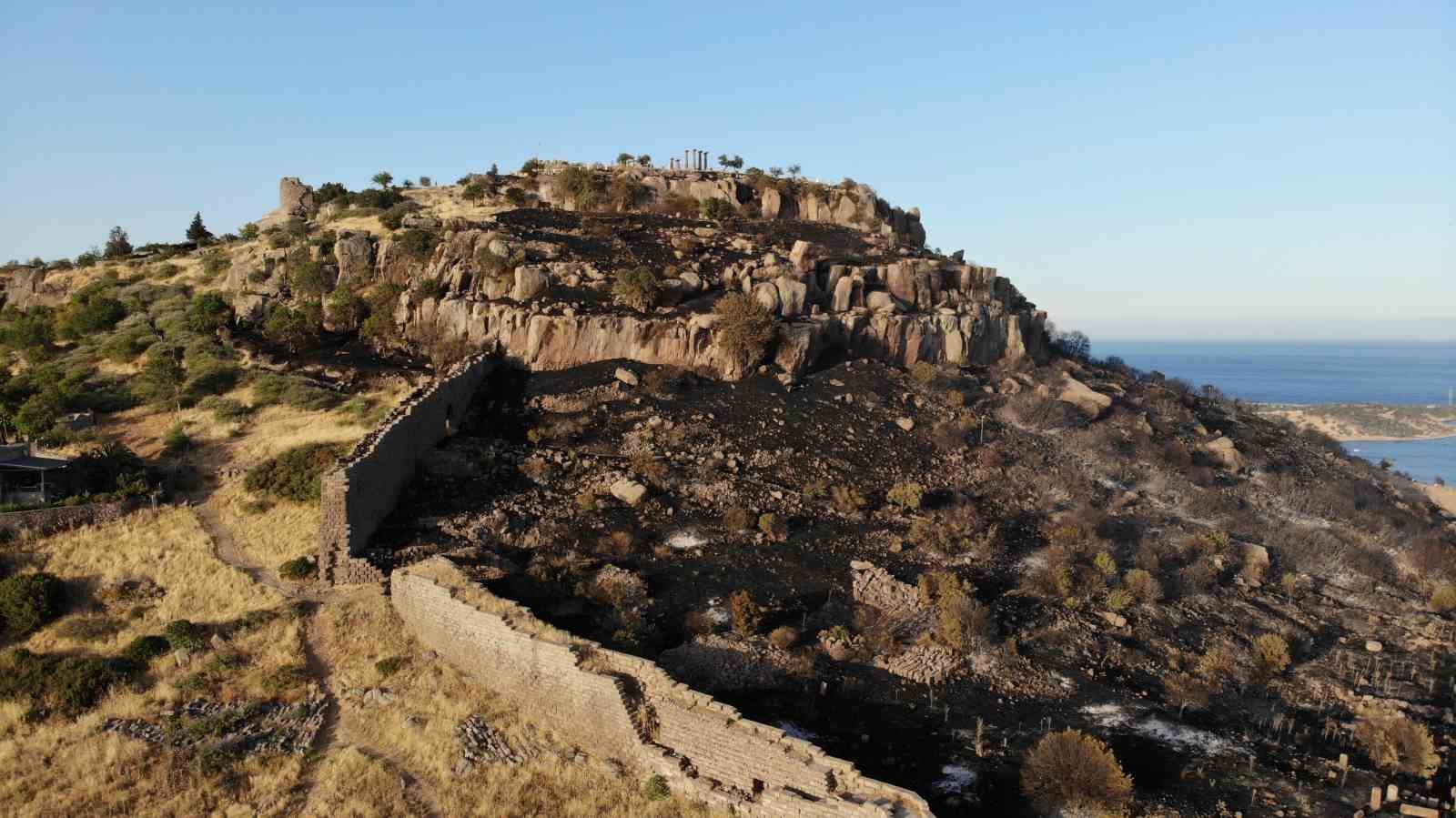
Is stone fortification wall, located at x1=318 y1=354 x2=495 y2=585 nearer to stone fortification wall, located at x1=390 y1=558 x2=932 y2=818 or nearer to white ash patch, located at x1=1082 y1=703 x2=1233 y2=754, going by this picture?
stone fortification wall, located at x1=390 y1=558 x2=932 y2=818

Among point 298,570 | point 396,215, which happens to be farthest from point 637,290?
point 298,570

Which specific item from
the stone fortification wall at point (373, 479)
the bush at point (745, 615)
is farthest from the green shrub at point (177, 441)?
the bush at point (745, 615)

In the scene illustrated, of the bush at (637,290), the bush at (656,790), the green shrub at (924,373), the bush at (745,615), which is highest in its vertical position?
the bush at (637,290)

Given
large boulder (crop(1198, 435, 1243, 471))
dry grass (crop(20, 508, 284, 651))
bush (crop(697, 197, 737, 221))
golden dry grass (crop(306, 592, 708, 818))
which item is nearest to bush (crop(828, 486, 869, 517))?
golden dry grass (crop(306, 592, 708, 818))

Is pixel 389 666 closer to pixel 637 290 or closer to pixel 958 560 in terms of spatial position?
pixel 958 560

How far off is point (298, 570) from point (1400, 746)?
24709 millimetres

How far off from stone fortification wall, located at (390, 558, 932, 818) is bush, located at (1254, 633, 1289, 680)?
13.1 metres

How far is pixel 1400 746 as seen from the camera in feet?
57.9

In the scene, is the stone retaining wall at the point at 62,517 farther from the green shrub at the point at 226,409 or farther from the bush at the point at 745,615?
the bush at the point at 745,615

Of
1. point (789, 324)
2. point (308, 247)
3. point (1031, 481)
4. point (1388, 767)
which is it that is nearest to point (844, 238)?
point (789, 324)

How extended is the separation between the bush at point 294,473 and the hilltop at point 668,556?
21cm

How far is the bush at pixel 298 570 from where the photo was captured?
2050 cm

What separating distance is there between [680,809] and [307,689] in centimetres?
832

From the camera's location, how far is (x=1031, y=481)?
1165 inches
